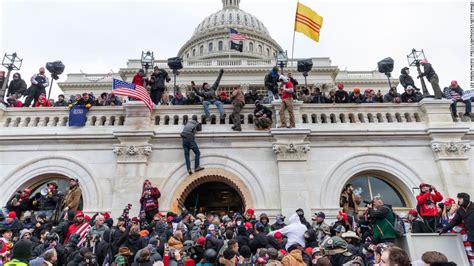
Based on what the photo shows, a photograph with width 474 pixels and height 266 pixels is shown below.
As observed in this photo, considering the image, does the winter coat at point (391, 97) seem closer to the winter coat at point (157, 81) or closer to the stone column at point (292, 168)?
the stone column at point (292, 168)

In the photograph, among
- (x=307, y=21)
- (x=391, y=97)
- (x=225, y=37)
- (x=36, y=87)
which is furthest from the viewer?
(x=225, y=37)

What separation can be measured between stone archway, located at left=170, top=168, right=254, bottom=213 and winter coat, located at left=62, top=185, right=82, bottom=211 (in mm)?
3219

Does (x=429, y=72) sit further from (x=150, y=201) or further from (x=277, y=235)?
(x=150, y=201)

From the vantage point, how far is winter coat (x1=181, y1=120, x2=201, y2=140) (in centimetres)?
1224

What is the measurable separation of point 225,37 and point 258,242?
3259 inches

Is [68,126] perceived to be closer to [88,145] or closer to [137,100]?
[88,145]

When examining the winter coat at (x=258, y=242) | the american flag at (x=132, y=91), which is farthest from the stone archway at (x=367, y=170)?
the american flag at (x=132, y=91)

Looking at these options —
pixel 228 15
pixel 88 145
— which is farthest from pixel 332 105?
pixel 228 15

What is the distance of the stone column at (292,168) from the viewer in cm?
1170

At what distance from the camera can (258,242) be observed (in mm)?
8094

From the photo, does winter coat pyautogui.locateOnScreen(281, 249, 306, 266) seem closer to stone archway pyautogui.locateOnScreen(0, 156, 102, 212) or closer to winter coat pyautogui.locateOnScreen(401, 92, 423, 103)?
stone archway pyautogui.locateOnScreen(0, 156, 102, 212)

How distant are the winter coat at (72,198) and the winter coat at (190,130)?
413 centimetres

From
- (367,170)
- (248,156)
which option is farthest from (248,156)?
(367,170)

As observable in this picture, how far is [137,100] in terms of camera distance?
13391mm
